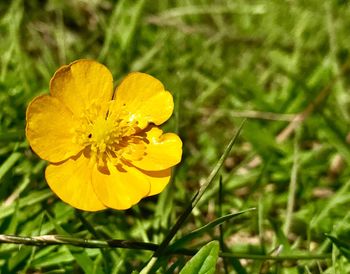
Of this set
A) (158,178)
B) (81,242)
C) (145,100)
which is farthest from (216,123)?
(81,242)

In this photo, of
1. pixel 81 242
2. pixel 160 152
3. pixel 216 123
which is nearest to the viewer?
pixel 81 242

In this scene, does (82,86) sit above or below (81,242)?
above

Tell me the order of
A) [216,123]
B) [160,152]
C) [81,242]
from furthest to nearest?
1. [216,123]
2. [160,152]
3. [81,242]

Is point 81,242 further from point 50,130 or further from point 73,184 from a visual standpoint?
point 50,130

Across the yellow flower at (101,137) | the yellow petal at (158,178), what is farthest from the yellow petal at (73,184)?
the yellow petal at (158,178)

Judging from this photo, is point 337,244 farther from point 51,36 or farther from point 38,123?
point 51,36

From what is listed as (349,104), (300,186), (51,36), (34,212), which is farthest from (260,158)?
(51,36)

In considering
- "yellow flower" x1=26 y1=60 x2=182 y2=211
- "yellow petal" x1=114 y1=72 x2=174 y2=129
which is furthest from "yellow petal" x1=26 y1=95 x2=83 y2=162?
"yellow petal" x1=114 y1=72 x2=174 y2=129
